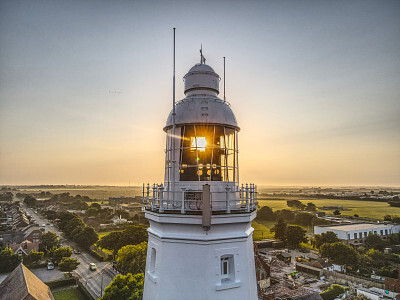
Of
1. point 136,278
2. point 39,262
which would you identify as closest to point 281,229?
point 136,278

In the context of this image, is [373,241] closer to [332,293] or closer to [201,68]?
[332,293]

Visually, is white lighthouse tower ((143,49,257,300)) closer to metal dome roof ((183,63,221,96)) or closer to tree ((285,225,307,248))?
metal dome roof ((183,63,221,96))

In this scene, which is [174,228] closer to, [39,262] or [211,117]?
[211,117]

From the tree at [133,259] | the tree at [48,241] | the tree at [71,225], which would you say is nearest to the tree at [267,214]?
the tree at [71,225]

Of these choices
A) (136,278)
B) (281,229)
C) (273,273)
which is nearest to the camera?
(136,278)

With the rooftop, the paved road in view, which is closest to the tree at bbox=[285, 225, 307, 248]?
the paved road

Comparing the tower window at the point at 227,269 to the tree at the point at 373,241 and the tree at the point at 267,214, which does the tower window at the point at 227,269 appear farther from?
the tree at the point at 267,214

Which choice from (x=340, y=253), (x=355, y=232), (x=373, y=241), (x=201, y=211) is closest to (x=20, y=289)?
(x=201, y=211)
